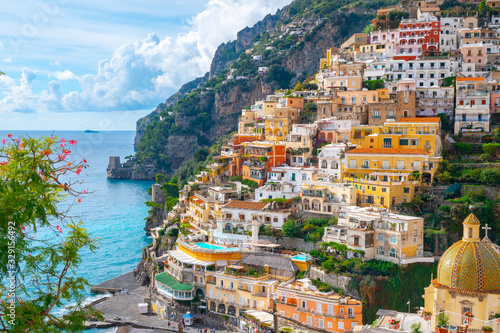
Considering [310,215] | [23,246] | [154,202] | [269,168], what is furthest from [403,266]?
[154,202]

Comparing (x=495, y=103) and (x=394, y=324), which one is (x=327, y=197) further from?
(x=394, y=324)

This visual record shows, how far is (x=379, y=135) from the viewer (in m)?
45.5

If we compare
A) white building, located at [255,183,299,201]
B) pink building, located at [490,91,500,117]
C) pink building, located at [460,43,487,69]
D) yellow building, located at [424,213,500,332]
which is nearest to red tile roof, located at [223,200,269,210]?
white building, located at [255,183,299,201]

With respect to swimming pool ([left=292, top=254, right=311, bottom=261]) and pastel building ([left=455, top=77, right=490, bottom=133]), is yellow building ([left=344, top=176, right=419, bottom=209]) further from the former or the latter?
pastel building ([left=455, top=77, right=490, bottom=133])

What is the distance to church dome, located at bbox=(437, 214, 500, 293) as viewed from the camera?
17.4 meters

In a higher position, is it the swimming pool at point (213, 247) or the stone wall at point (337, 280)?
the swimming pool at point (213, 247)

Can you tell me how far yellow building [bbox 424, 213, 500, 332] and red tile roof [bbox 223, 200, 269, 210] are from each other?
25.0 m

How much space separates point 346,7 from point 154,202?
55.6m

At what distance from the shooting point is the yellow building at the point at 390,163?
135 ft

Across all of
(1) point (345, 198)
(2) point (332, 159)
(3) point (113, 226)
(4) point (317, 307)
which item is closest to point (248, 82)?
(3) point (113, 226)

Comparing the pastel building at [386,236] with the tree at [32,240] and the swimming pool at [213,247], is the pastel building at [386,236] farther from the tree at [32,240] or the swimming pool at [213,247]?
the tree at [32,240]

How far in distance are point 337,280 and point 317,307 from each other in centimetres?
262

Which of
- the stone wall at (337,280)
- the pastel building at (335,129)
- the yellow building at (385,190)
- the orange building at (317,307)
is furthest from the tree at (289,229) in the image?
the pastel building at (335,129)

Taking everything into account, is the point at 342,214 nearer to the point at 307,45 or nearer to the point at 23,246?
the point at 23,246
